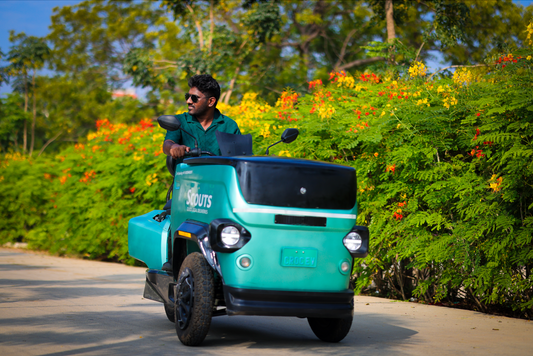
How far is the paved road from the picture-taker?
4727mm

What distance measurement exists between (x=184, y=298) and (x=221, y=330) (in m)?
1.15

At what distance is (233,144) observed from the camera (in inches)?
209

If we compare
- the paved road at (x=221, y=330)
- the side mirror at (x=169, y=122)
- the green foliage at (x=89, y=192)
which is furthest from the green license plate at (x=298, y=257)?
the green foliage at (x=89, y=192)

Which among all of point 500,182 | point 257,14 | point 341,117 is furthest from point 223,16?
point 500,182

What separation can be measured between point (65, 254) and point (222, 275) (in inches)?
429

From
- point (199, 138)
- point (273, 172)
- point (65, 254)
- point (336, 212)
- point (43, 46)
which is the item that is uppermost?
point (43, 46)

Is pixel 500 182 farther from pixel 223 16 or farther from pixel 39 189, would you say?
pixel 223 16

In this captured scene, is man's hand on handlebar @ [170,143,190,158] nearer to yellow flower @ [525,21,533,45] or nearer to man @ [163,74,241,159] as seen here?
man @ [163,74,241,159]

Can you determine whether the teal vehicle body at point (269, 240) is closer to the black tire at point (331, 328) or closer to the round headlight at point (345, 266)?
the round headlight at point (345, 266)

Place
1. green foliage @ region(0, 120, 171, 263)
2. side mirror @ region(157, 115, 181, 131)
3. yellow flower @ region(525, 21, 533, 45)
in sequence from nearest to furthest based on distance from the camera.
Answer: side mirror @ region(157, 115, 181, 131) < yellow flower @ region(525, 21, 533, 45) < green foliage @ region(0, 120, 171, 263)

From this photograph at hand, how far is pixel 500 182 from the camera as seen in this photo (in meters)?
6.32

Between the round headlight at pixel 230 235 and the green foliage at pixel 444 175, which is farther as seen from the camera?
the green foliage at pixel 444 175

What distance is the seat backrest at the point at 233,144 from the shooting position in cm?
522

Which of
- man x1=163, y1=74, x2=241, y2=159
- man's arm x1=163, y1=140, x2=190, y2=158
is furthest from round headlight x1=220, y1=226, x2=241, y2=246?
man x1=163, y1=74, x2=241, y2=159
